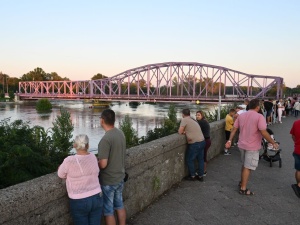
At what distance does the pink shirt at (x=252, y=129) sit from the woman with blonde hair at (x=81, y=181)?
9.88 ft

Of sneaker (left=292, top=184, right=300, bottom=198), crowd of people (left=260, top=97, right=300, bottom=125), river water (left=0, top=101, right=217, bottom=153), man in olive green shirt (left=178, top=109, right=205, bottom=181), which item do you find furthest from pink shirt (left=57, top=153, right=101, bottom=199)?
crowd of people (left=260, top=97, right=300, bottom=125)

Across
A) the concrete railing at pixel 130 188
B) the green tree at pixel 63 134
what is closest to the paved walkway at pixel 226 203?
the concrete railing at pixel 130 188

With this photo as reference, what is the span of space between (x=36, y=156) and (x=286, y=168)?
218 inches

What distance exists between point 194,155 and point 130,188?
1.95 metres

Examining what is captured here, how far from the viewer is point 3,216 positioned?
2426 mm

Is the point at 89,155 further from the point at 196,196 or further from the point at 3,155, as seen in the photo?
the point at 196,196

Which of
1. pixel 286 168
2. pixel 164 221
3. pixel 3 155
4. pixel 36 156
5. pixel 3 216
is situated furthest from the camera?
pixel 286 168

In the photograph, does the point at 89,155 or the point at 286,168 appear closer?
the point at 89,155

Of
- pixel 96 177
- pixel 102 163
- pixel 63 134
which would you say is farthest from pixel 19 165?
pixel 63 134

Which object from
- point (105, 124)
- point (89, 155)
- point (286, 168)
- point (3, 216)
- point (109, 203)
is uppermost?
point (105, 124)

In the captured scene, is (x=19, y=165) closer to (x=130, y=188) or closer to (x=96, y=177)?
(x=130, y=188)

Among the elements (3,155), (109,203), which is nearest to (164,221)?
(109,203)

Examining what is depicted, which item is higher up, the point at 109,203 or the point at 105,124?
the point at 105,124

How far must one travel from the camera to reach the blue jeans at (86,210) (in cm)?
299
